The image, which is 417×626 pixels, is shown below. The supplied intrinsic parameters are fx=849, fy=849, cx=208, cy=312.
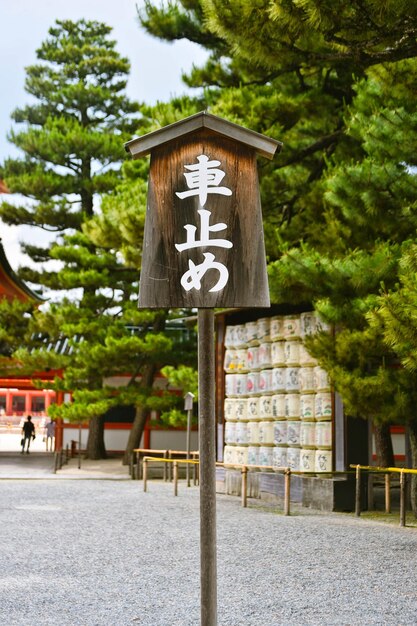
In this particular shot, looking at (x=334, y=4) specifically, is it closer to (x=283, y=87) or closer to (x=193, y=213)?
(x=193, y=213)

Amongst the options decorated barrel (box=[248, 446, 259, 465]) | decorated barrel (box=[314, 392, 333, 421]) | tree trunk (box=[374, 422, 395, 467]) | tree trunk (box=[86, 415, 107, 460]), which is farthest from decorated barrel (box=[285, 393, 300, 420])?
tree trunk (box=[86, 415, 107, 460])

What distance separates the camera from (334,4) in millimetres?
7031

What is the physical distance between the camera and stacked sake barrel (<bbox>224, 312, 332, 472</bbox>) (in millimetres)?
12258

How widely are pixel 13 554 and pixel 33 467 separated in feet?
46.7

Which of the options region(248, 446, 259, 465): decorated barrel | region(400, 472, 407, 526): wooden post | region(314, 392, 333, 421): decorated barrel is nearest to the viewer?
region(400, 472, 407, 526): wooden post

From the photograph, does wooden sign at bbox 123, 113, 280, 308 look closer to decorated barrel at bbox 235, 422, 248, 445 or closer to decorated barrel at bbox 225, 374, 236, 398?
decorated barrel at bbox 235, 422, 248, 445

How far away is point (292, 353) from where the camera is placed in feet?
42.2

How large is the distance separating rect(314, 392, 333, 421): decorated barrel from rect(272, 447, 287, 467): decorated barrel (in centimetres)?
102

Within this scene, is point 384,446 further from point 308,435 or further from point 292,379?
point 292,379

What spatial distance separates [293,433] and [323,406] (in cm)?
85

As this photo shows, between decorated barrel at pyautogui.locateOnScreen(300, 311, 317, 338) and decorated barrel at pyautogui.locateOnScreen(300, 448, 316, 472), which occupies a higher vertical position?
decorated barrel at pyautogui.locateOnScreen(300, 311, 317, 338)

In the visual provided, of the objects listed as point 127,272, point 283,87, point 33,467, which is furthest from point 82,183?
point 283,87

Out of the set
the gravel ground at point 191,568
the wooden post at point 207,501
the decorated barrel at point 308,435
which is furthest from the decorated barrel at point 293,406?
the wooden post at point 207,501

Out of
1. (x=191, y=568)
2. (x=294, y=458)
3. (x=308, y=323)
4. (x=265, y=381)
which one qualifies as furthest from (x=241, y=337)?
(x=191, y=568)
